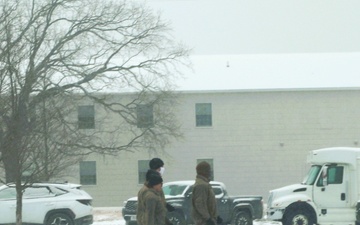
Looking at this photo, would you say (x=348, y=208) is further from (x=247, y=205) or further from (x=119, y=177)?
(x=119, y=177)

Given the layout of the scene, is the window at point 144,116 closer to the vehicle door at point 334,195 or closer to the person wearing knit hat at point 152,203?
the vehicle door at point 334,195

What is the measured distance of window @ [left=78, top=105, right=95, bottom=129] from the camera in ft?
168

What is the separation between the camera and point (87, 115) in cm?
5188

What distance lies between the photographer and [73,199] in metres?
31.2

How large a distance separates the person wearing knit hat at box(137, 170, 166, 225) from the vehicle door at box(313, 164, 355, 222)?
1712 centimetres

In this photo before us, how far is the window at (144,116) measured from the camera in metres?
48.7

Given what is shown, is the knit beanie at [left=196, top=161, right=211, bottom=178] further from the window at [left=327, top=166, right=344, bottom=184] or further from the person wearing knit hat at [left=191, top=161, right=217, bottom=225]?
the window at [left=327, top=166, right=344, bottom=184]

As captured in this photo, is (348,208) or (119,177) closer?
(348,208)

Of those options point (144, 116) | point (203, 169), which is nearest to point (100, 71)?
point (144, 116)

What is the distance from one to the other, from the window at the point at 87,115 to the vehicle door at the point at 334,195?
868 inches

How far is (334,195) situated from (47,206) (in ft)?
29.0

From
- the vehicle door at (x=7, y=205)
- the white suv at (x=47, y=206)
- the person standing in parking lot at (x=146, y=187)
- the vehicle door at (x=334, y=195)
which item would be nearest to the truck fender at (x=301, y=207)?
the vehicle door at (x=334, y=195)

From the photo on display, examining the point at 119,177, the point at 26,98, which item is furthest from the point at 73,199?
the point at 119,177

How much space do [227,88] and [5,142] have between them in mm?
29679
